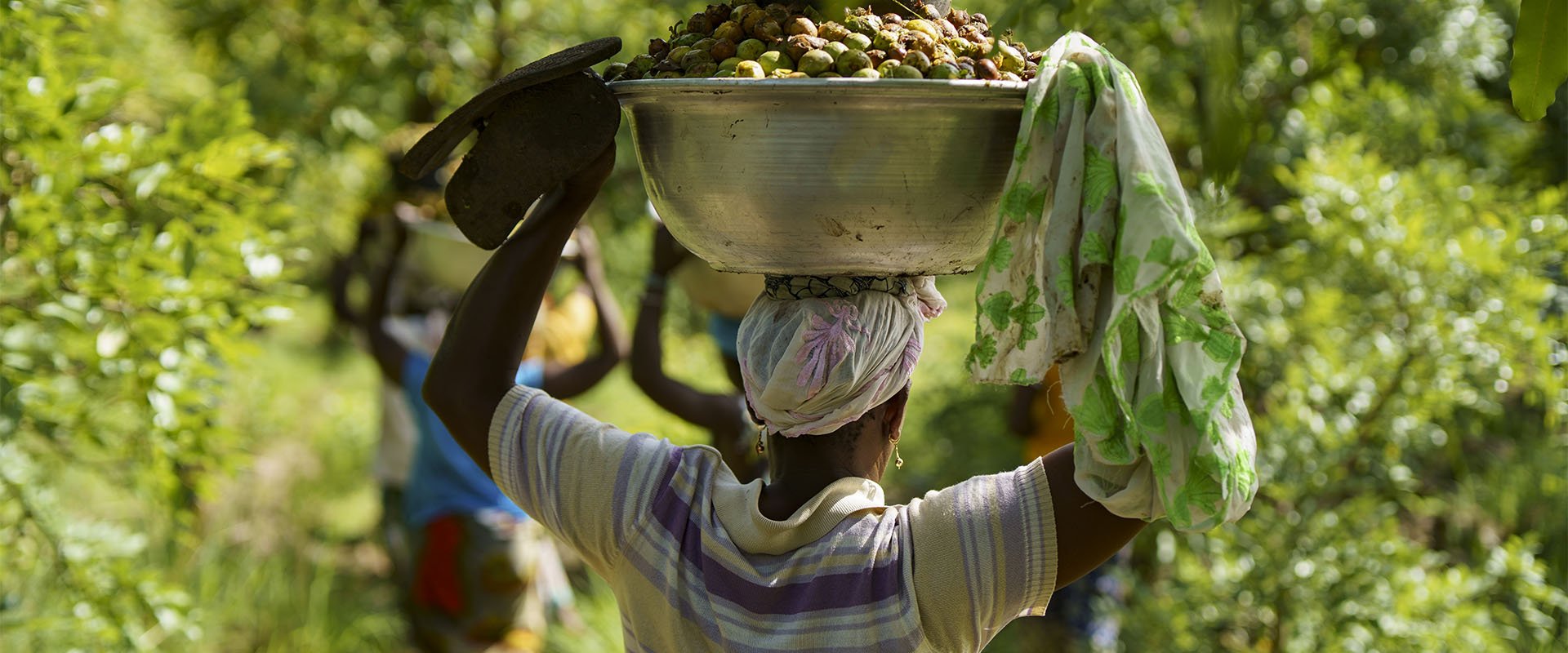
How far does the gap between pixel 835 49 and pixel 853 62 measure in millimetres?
37

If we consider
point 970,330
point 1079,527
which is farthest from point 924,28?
point 970,330

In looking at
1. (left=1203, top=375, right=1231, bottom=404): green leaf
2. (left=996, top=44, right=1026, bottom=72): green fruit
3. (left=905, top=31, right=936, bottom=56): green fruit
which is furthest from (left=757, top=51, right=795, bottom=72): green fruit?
(left=1203, top=375, right=1231, bottom=404): green leaf

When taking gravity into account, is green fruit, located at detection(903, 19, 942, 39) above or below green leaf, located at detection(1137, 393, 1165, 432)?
above

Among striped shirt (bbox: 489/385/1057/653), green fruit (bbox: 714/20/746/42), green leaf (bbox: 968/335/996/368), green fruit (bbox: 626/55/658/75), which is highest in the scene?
green fruit (bbox: 714/20/746/42)

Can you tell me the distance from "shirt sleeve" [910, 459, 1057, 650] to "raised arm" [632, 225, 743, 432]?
1885mm

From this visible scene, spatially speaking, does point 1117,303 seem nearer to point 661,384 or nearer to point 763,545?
point 763,545

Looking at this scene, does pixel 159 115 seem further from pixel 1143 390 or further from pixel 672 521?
pixel 1143 390

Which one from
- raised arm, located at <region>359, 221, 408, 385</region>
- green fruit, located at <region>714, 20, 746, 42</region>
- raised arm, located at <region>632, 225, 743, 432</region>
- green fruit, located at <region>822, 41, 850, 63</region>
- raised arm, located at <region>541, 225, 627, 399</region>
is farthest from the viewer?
raised arm, located at <region>359, 221, 408, 385</region>

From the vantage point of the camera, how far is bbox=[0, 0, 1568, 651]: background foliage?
9.40ft

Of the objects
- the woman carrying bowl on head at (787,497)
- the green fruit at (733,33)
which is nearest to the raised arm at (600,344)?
the woman carrying bowl on head at (787,497)

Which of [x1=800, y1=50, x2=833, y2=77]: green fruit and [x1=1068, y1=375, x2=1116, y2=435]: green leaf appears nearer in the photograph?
[x1=1068, y1=375, x2=1116, y2=435]: green leaf

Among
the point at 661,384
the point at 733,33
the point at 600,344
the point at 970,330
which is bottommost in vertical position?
the point at 970,330

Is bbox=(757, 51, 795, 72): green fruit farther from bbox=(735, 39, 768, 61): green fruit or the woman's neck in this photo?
the woman's neck

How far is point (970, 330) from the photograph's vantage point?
6684mm
